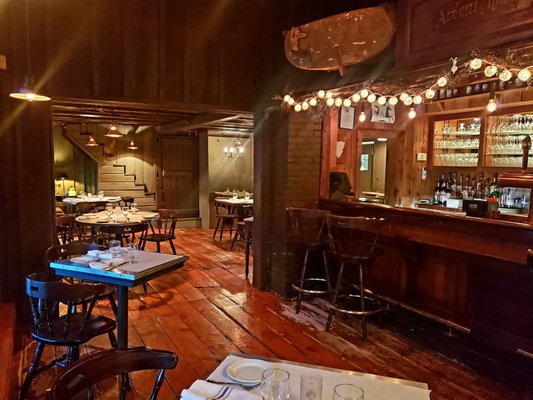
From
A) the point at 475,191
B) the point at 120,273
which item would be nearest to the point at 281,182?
the point at 120,273

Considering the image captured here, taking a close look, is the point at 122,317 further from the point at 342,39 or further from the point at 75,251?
the point at 342,39

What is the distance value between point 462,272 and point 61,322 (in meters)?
3.06

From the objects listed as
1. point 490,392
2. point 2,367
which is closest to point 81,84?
point 2,367

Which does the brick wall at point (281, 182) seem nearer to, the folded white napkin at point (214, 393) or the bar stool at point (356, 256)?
the bar stool at point (356, 256)

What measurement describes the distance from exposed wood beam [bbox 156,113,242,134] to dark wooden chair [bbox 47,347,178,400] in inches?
180

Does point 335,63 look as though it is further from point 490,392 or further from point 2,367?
point 2,367

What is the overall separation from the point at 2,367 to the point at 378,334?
292 cm

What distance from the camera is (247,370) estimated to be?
1505 millimetres

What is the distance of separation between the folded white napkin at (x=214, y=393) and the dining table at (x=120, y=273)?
4.65ft

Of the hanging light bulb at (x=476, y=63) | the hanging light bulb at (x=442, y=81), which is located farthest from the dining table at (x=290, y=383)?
the hanging light bulb at (x=442, y=81)

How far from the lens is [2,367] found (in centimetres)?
234

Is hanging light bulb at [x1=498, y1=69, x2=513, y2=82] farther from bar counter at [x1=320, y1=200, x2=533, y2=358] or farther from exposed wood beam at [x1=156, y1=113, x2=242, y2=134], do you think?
exposed wood beam at [x1=156, y1=113, x2=242, y2=134]

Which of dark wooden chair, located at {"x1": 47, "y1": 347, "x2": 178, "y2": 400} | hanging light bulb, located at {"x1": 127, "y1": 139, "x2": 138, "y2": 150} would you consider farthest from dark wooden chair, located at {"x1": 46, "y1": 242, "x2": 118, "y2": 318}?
hanging light bulb, located at {"x1": 127, "y1": 139, "x2": 138, "y2": 150}

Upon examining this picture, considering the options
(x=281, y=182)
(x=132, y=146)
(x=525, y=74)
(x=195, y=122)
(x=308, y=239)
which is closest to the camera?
(x=525, y=74)
